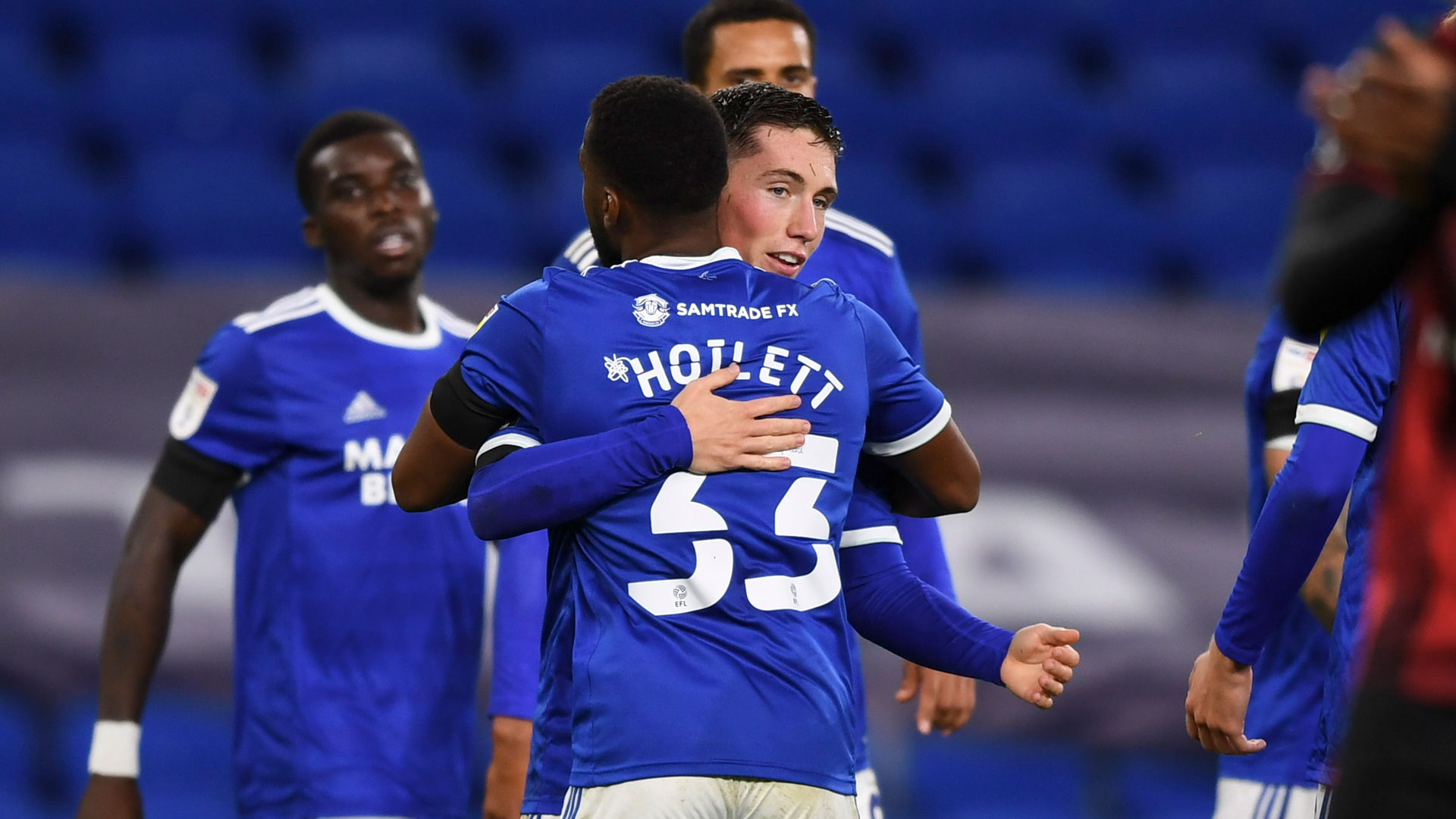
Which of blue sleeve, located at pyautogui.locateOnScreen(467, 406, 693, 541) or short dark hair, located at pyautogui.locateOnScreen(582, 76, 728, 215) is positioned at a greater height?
short dark hair, located at pyautogui.locateOnScreen(582, 76, 728, 215)

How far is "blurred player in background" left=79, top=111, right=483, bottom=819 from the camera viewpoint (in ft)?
11.9

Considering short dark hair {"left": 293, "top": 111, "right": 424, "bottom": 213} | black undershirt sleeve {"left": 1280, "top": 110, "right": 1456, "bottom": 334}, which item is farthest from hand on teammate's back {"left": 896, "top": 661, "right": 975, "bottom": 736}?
black undershirt sleeve {"left": 1280, "top": 110, "right": 1456, "bottom": 334}

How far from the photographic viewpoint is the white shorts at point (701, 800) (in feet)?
7.76

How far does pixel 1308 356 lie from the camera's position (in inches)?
135

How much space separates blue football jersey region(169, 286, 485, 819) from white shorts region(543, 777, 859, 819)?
4.27ft

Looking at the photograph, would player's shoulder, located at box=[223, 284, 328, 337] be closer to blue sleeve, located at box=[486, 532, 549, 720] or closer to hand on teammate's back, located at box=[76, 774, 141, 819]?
blue sleeve, located at box=[486, 532, 549, 720]

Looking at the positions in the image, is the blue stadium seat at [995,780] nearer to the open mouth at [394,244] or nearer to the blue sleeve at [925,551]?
the blue sleeve at [925,551]

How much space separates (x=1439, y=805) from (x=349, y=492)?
249 cm

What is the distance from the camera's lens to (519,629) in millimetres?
3510

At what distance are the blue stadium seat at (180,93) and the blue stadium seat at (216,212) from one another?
23cm

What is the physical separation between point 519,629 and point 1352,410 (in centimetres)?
163

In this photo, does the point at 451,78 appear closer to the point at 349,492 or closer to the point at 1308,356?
the point at 349,492

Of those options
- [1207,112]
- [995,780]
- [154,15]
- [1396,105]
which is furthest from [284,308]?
[1207,112]

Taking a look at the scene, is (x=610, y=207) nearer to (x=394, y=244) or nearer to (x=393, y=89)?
(x=394, y=244)
